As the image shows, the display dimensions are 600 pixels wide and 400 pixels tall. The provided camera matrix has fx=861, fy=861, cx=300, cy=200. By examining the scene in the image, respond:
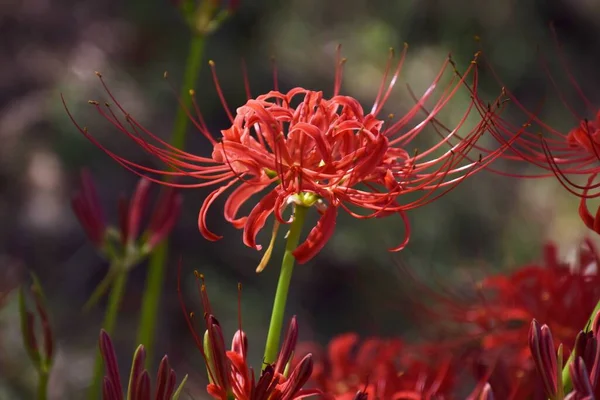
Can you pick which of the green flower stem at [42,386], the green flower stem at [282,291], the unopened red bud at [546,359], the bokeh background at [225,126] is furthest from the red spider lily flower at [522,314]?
the bokeh background at [225,126]

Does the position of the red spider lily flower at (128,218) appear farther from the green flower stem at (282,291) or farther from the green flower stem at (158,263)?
the green flower stem at (282,291)

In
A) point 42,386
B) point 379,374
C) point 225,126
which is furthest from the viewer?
point 225,126

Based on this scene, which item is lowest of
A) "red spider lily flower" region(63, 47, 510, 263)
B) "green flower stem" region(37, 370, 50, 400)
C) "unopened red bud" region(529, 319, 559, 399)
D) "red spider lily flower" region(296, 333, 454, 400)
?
"green flower stem" region(37, 370, 50, 400)

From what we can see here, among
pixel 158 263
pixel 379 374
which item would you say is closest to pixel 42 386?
pixel 158 263

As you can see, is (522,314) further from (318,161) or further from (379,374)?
(318,161)

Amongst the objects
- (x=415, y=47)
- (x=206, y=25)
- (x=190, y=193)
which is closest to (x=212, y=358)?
(x=206, y=25)

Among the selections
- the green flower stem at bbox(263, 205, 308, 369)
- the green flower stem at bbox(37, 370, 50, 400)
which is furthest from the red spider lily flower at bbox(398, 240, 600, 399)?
the green flower stem at bbox(37, 370, 50, 400)

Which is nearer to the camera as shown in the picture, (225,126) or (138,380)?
(138,380)

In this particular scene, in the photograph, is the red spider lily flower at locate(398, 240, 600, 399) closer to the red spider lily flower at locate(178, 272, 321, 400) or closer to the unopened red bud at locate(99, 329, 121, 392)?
the red spider lily flower at locate(178, 272, 321, 400)
